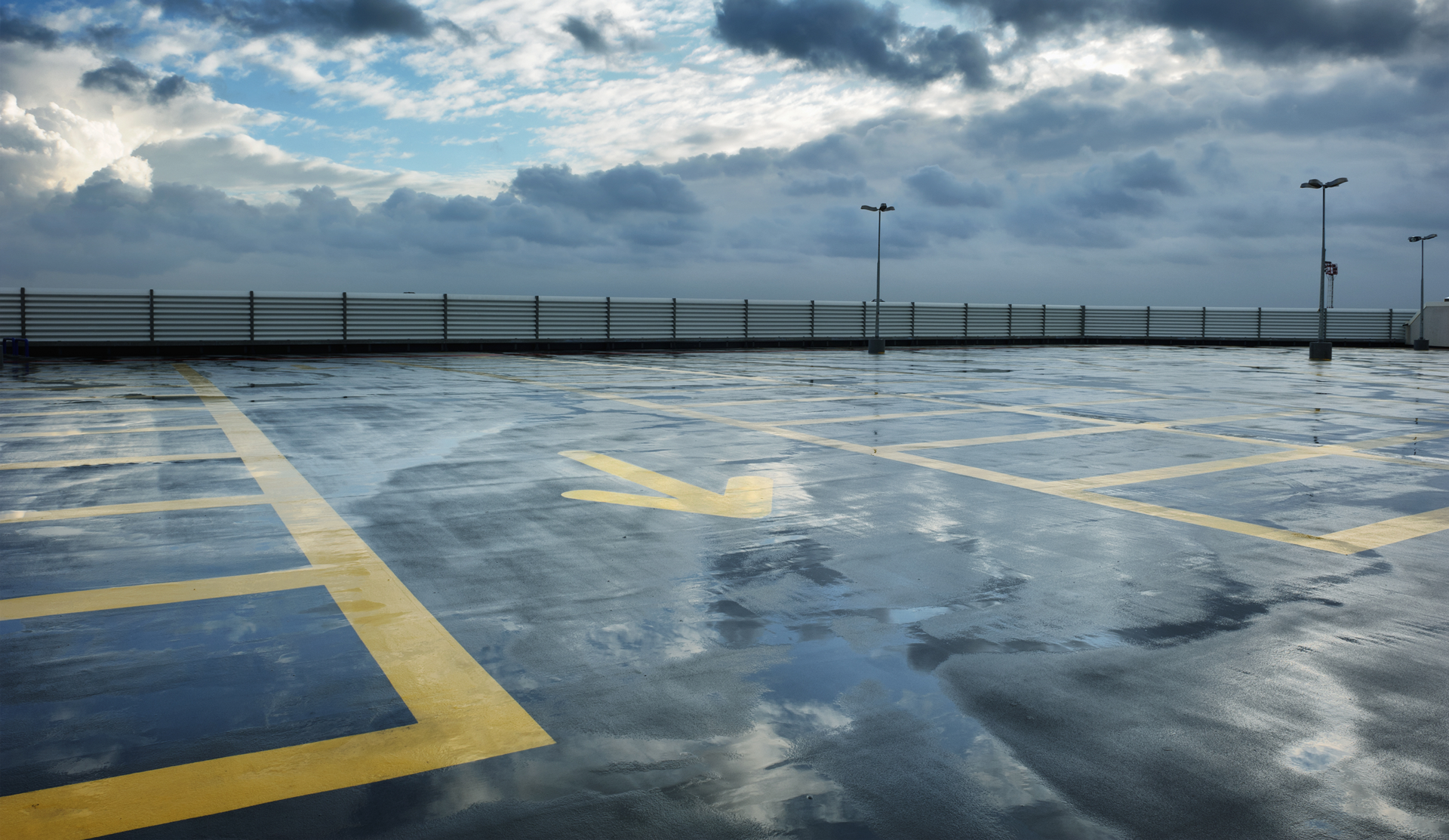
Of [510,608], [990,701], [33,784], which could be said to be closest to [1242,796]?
[990,701]

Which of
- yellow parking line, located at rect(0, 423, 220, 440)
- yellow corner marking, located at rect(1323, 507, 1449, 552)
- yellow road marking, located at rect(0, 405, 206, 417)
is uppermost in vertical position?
yellow road marking, located at rect(0, 405, 206, 417)

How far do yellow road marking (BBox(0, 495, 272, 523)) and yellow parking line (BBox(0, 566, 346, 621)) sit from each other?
2.21 meters

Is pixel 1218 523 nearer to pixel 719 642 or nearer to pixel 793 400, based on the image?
pixel 719 642

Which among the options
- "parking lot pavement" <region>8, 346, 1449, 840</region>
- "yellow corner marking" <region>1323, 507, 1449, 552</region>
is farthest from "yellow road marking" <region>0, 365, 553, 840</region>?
"yellow corner marking" <region>1323, 507, 1449, 552</region>

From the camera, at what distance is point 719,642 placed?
14.6 ft

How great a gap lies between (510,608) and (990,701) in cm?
239

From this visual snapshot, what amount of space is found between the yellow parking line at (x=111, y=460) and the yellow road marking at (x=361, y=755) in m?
5.03

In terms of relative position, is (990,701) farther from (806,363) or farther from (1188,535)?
(806,363)

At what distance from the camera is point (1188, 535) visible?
263 inches

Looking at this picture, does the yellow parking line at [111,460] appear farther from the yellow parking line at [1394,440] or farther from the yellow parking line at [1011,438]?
the yellow parking line at [1394,440]

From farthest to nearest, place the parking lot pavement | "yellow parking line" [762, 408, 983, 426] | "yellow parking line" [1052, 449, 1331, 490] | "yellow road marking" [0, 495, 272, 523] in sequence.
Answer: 1. "yellow parking line" [762, 408, 983, 426]
2. "yellow parking line" [1052, 449, 1331, 490]
3. "yellow road marking" [0, 495, 272, 523]
4. the parking lot pavement

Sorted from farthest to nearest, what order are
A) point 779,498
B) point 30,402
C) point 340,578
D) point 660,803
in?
point 30,402 → point 779,498 → point 340,578 → point 660,803

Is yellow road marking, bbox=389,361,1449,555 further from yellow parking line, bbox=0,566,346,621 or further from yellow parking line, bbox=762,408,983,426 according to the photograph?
yellow parking line, bbox=0,566,346,621

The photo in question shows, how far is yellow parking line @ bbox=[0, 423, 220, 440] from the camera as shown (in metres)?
11.3
